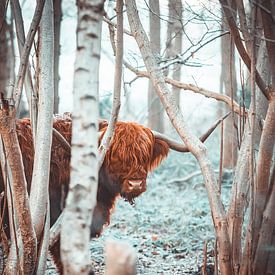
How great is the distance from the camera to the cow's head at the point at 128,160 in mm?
6277

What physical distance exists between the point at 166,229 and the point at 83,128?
6.30 m

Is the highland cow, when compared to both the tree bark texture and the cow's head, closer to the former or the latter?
the cow's head

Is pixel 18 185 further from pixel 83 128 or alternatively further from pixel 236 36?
pixel 236 36

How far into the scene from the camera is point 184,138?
515cm

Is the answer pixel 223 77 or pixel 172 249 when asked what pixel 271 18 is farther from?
pixel 223 77

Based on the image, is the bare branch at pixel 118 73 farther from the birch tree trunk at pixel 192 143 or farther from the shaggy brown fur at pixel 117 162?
the shaggy brown fur at pixel 117 162

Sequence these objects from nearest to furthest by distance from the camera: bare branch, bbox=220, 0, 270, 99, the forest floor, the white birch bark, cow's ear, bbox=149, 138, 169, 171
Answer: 1. bare branch, bbox=220, 0, 270, 99
2. the white birch bark
3. cow's ear, bbox=149, 138, 169, 171
4. the forest floor

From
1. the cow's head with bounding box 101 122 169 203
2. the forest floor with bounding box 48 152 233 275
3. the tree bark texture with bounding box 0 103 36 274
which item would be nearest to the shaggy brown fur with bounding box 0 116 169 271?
the cow's head with bounding box 101 122 169 203

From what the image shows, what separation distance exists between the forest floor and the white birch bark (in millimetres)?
2045

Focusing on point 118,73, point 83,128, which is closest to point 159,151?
point 118,73

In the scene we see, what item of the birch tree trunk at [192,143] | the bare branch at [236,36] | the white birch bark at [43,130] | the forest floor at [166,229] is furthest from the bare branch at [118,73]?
the forest floor at [166,229]

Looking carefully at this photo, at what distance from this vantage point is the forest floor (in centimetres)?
707

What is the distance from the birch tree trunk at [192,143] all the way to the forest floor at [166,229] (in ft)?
5.52

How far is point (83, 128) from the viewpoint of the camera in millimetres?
3000
